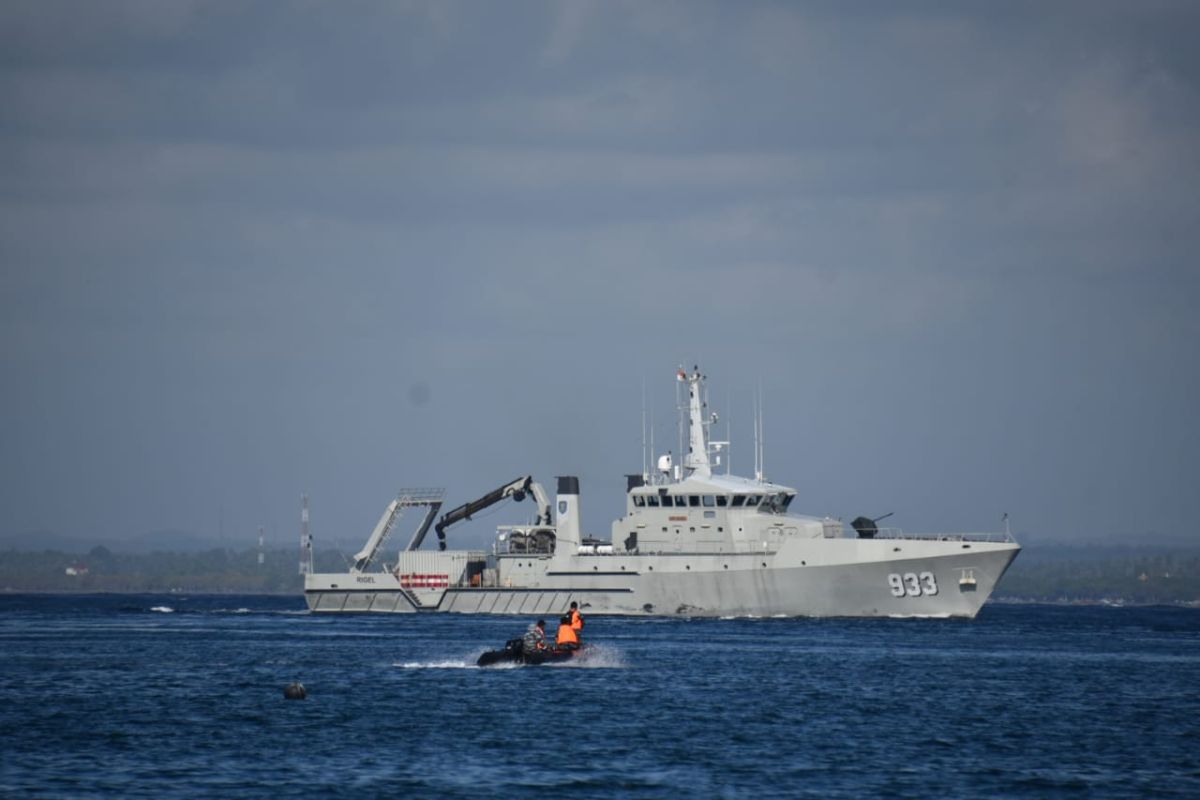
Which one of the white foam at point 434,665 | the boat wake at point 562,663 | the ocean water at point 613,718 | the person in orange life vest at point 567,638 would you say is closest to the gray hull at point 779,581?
the ocean water at point 613,718

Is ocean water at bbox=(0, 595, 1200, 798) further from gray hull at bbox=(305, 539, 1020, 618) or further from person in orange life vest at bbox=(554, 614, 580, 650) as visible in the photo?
gray hull at bbox=(305, 539, 1020, 618)

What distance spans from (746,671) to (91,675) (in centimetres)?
2081

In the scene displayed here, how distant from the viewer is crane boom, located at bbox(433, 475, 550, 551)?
9019 cm

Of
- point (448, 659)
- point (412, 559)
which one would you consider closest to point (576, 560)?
point (412, 559)

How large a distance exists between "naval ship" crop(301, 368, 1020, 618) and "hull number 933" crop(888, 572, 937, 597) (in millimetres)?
46

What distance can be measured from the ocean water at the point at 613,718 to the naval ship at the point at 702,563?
618 cm

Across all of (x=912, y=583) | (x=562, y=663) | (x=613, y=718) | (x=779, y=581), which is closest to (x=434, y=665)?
(x=562, y=663)

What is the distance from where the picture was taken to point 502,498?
93.2 m

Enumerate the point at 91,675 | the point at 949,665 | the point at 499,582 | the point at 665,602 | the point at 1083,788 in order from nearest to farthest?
the point at 1083,788
the point at 91,675
the point at 949,665
the point at 665,602
the point at 499,582

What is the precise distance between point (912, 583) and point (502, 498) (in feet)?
82.2

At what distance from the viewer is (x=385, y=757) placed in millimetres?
36625

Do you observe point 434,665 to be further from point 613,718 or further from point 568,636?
point 613,718

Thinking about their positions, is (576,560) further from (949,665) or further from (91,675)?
(91,675)

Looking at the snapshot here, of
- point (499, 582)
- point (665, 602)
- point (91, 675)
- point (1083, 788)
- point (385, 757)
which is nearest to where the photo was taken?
point (1083, 788)
